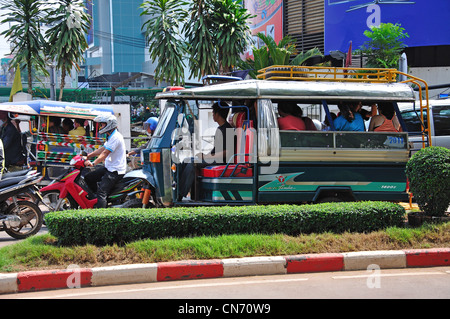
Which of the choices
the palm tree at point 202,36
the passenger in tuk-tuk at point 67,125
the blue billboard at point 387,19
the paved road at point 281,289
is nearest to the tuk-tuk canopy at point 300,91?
the paved road at point 281,289

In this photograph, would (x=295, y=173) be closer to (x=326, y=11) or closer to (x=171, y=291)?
(x=171, y=291)

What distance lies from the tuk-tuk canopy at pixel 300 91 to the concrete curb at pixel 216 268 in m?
2.71

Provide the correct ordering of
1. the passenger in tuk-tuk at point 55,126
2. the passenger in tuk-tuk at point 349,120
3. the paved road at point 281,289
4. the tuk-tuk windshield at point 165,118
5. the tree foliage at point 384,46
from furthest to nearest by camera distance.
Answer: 1. the tree foliage at point 384,46
2. the passenger in tuk-tuk at point 55,126
3. the passenger in tuk-tuk at point 349,120
4. the tuk-tuk windshield at point 165,118
5. the paved road at point 281,289

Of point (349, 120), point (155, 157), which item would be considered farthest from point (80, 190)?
point (349, 120)

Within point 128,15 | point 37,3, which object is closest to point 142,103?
point 37,3

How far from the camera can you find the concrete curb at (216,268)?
16.4 feet

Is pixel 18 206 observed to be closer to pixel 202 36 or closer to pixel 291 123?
pixel 291 123

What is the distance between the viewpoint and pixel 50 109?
35.9 feet

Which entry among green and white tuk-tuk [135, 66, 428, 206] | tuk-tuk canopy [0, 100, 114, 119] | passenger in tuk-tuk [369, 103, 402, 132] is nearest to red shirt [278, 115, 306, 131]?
green and white tuk-tuk [135, 66, 428, 206]

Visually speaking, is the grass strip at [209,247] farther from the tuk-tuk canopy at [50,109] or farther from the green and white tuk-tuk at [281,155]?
the tuk-tuk canopy at [50,109]

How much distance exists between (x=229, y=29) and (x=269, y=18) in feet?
20.0

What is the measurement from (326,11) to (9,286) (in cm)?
2017

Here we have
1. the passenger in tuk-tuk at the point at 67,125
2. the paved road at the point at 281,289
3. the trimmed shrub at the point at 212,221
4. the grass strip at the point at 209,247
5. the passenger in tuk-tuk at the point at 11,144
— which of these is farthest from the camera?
the passenger in tuk-tuk at the point at 67,125
